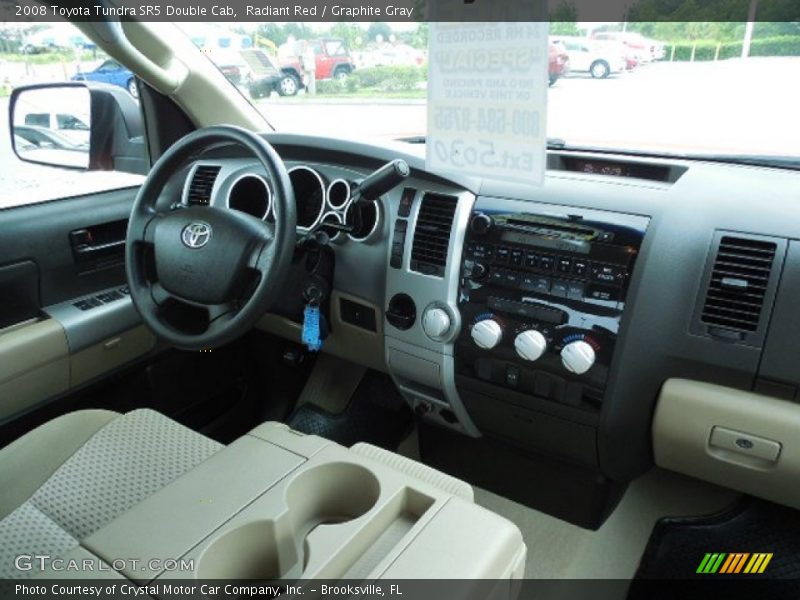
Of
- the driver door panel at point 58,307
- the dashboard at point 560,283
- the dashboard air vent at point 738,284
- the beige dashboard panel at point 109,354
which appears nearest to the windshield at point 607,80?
the dashboard at point 560,283

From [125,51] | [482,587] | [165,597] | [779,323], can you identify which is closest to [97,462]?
[165,597]

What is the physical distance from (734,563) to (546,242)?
1050mm

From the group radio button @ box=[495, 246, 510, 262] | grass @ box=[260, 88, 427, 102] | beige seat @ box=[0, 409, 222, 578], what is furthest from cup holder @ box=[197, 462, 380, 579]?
grass @ box=[260, 88, 427, 102]

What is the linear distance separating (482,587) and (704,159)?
1.38m

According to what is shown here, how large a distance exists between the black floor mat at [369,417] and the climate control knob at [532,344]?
2.89ft

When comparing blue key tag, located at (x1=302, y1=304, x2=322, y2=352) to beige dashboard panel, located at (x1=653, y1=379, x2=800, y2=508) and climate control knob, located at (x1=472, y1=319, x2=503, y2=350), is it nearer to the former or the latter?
climate control knob, located at (x1=472, y1=319, x2=503, y2=350)

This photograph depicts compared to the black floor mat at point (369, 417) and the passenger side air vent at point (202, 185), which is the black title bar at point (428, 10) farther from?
the black floor mat at point (369, 417)

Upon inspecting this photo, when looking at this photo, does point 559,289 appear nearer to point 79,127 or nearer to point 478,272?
point 478,272

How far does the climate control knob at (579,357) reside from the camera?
1.54 meters

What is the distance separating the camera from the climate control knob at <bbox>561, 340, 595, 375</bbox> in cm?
154

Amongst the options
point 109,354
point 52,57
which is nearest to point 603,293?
point 109,354

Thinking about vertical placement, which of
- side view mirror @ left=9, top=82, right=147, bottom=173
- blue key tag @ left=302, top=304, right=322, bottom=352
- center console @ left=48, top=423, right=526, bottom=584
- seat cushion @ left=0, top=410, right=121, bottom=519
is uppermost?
side view mirror @ left=9, top=82, right=147, bottom=173

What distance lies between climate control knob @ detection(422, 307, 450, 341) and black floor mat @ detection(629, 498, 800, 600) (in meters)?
0.92

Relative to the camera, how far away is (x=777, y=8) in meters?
1.37
